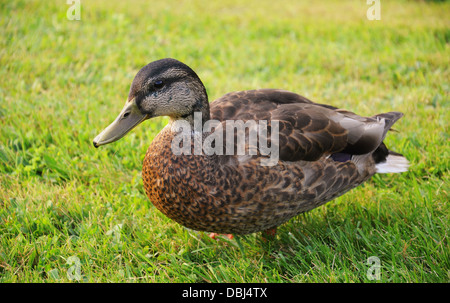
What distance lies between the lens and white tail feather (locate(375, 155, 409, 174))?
9.61 ft

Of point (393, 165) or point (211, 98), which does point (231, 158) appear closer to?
point (393, 165)

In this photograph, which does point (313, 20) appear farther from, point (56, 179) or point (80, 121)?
point (56, 179)

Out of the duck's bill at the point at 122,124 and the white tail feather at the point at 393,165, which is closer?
the duck's bill at the point at 122,124

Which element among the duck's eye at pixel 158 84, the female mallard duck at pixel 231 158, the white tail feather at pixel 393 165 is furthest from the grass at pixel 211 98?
the duck's eye at pixel 158 84

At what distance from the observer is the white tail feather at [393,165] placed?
2930 mm

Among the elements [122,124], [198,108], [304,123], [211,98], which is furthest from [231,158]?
[211,98]

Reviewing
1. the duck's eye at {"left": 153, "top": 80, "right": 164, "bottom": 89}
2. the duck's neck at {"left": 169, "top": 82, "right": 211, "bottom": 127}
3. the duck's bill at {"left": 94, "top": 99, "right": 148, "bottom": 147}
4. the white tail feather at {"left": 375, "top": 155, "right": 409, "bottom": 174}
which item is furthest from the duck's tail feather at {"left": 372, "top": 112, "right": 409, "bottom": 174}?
the duck's bill at {"left": 94, "top": 99, "right": 148, "bottom": 147}

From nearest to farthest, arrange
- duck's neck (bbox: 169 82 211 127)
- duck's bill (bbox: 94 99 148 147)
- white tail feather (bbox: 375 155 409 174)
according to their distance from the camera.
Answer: duck's bill (bbox: 94 99 148 147), duck's neck (bbox: 169 82 211 127), white tail feather (bbox: 375 155 409 174)

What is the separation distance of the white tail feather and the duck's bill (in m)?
1.60

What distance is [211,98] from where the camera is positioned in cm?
441

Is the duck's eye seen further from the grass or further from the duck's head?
the grass

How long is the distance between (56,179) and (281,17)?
14.1ft

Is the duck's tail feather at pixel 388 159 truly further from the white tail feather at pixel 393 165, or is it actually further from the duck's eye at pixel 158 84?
the duck's eye at pixel 158 84

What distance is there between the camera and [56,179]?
3270 millimetres
